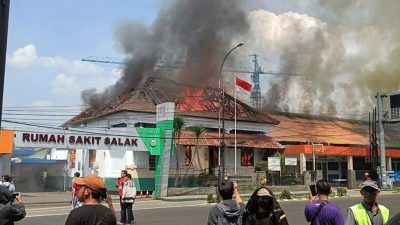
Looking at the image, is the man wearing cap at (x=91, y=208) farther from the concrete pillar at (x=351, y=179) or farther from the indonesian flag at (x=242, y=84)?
the concrete pillar at (x=351, y=179)

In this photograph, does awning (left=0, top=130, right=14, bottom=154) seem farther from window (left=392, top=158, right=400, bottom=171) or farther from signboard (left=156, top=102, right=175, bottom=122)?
window (left=392, top=158, right=400, bottom=171)

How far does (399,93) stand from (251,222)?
4026cm

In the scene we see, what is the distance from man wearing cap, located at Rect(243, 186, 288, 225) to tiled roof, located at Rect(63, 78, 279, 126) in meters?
33.0

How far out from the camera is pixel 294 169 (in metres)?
44.3

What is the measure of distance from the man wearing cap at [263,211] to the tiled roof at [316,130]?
42.2 meters

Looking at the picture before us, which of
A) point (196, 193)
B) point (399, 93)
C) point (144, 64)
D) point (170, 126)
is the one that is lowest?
point (196, 193)

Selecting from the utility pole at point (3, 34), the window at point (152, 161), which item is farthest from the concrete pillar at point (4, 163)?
the utility pole at point (3, 34)

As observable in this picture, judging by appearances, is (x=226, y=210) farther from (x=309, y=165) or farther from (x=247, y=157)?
(x=309, y=165)

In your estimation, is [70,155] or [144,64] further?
[144,64]

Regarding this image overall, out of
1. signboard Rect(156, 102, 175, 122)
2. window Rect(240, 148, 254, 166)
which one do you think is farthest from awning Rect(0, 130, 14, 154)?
window Rect(240, 148, 254, 166)

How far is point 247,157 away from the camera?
4100 centimetres

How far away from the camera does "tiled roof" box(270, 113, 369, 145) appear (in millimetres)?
49344

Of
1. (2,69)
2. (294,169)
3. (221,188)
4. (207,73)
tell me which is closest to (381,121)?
(294,169)

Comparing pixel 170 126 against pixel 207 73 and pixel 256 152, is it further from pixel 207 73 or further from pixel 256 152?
pixel 207 73
